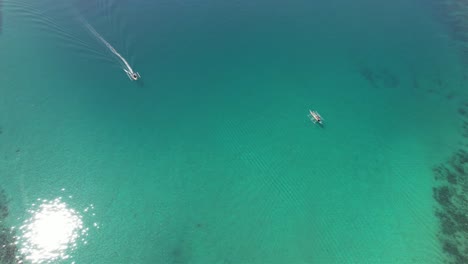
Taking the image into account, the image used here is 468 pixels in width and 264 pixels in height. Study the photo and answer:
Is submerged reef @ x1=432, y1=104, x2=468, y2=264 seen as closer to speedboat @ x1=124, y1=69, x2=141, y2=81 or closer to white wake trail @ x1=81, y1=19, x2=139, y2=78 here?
speedboat @ x1=124, y1=69, x2=141, y2=81

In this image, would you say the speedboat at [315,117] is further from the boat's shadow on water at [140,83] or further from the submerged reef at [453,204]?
the boat's shadow on water at [140,83]

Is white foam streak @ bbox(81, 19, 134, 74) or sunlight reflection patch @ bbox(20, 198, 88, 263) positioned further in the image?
white foam streak @ bbox(81, 19, 134, 74)

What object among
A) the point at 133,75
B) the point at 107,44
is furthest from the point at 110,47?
the point at 133,75

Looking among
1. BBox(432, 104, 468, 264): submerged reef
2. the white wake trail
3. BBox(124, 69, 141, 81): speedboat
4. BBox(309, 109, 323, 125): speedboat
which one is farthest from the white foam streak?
BBox(432, 104, 468, 264): submerged reef

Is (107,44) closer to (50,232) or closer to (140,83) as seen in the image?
(140,83)

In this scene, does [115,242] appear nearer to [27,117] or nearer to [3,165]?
[3,165]

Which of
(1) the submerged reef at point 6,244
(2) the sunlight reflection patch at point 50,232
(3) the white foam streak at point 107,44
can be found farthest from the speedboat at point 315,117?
(1) the submerged reef at point 6,244
